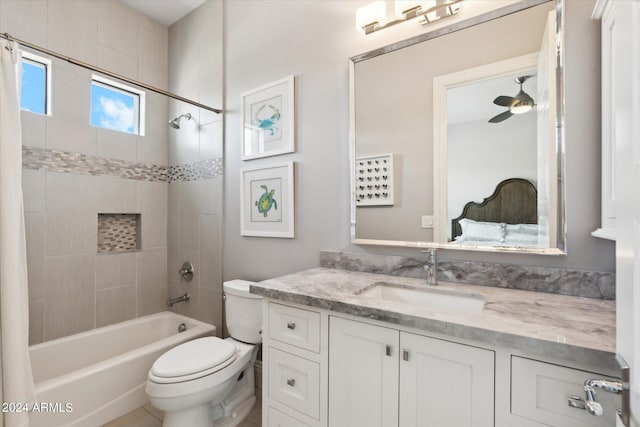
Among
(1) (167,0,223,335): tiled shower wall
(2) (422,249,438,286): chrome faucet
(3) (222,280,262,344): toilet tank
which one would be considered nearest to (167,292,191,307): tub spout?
(1) (167,0,223,335): tiled shower wall

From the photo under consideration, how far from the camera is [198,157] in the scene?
2.52 metres

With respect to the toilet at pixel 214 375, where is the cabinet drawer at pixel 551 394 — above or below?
above

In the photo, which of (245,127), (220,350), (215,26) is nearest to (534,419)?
(220,350)

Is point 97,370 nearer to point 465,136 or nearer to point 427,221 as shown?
point 427,221

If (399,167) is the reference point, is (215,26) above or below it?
above

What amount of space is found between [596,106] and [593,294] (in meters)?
0.69

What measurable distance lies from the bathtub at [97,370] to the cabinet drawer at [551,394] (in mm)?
2038

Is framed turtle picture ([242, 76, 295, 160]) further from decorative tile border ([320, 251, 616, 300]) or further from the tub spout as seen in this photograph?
the tub spout

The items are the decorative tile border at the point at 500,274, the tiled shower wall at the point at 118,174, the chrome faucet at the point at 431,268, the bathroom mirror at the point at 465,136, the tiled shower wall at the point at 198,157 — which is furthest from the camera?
the tiled shower wall at the point at 198,157

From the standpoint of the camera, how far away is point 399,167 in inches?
60.7

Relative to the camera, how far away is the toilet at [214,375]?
1.45 m

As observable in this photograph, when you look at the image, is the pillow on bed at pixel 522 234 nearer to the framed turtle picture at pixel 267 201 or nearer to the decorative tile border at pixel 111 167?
the framed turtle picture at pixel 267 201

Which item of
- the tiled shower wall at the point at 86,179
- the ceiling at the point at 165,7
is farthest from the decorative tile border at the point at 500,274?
the ceiling at the point at 165,7

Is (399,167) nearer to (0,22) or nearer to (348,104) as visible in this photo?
(348,104)
